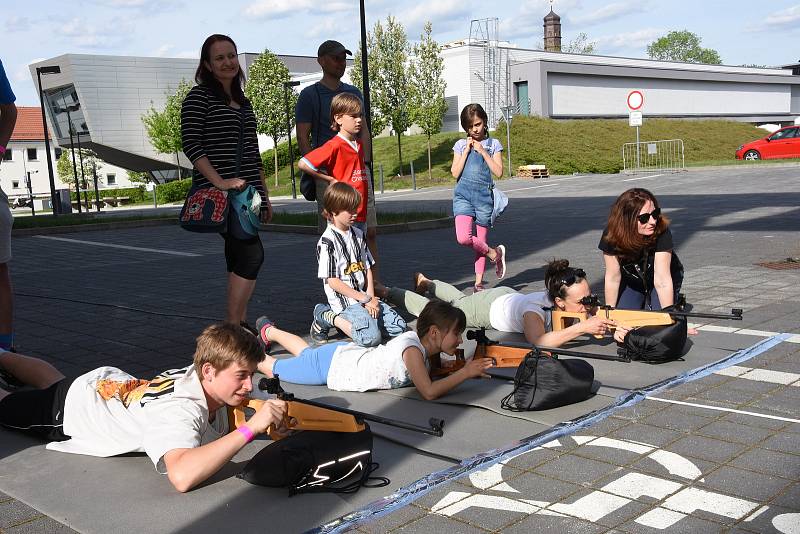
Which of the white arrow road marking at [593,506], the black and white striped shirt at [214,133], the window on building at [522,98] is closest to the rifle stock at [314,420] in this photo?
the white arrow road marking at [593,506]

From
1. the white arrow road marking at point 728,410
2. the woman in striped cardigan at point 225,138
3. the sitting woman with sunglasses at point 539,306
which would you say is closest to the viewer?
the white arrow road marking at point 728,410

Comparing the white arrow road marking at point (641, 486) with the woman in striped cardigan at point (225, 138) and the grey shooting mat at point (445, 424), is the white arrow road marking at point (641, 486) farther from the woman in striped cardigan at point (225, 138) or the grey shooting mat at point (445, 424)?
the woman in striped cardigan at point (225, 138)

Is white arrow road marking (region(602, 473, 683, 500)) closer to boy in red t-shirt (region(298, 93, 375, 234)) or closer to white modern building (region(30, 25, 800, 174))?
boy in red t-shirt (region(298, 93, 375, 234))

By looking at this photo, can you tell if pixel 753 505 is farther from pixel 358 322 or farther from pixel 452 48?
pixel 452 48

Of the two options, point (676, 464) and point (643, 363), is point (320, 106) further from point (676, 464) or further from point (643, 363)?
point (676, 464)

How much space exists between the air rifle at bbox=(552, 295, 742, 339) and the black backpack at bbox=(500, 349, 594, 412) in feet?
3.64

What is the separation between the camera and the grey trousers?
6.54 metres

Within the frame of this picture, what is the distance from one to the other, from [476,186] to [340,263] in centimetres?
269

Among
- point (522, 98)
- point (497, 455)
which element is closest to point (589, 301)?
point (497, 455)

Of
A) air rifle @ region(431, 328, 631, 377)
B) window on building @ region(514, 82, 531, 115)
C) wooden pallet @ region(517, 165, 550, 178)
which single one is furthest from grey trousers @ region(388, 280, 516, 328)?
window on building @ region(514, 82, 531, 115)

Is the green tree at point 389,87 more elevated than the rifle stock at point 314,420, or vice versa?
the green tree at point 389,87

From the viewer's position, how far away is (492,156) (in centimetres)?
867

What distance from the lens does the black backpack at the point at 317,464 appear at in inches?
139

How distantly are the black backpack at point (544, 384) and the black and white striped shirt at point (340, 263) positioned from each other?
1.95 m
